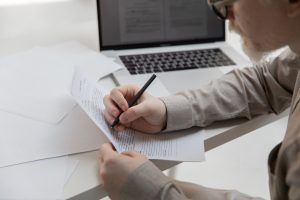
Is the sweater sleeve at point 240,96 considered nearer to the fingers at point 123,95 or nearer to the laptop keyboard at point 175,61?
the fingers at point 123,95

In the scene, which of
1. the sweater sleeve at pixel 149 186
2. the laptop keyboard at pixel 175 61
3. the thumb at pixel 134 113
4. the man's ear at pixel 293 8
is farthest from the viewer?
the laptop keyboard at pixel 175 61

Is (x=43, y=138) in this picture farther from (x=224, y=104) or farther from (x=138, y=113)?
(x=224, y=104)

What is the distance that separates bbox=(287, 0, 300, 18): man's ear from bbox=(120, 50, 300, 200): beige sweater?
15cm

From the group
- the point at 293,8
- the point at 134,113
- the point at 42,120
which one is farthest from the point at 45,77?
the point at 293,8

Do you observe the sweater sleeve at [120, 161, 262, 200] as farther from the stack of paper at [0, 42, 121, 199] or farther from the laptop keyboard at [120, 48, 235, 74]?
the laptop keyboard at [120, 48, 235, 74]

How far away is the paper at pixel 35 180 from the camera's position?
2.33 ft

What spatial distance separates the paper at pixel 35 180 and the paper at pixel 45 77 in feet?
0.43

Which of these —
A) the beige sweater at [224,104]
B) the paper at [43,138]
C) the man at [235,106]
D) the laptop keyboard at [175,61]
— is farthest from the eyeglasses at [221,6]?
the laptop keyboard at [175,61]

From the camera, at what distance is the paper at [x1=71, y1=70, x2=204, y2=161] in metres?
0.80

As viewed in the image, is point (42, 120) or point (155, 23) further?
point (155, 23)

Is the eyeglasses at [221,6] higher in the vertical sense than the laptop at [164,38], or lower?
higher

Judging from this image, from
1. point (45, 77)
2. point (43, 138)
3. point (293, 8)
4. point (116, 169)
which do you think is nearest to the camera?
point (293, 8)

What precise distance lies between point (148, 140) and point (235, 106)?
0.20m

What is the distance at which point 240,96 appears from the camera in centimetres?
92
